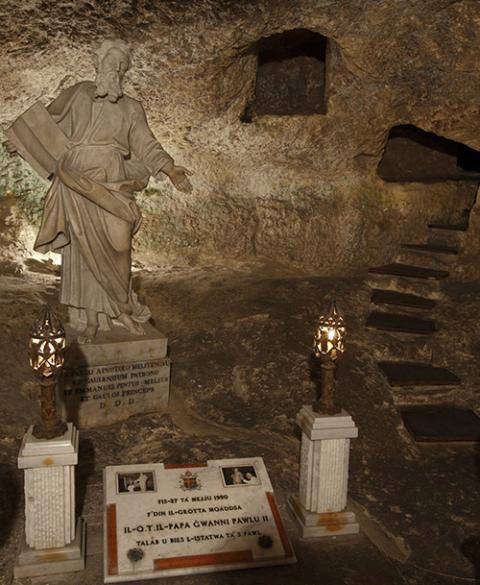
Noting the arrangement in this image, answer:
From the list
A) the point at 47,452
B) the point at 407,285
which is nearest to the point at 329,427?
the point at 47,452

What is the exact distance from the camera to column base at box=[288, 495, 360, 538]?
355cm

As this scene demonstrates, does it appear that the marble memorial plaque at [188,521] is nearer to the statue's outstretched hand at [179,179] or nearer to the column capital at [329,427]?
the column capital at [329,427]

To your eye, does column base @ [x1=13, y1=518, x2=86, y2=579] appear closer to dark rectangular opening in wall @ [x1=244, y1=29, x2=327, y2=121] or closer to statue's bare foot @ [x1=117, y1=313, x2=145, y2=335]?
statue's bare foot @ [x1=117, y1=313, x2=145, y2=335]

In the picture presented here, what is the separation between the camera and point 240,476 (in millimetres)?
3596

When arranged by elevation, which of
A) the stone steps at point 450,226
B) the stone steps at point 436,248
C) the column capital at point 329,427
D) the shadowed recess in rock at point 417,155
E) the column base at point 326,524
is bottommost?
the column base at point 326,524

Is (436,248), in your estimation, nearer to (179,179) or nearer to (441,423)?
(441,423)

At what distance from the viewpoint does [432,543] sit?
381cm

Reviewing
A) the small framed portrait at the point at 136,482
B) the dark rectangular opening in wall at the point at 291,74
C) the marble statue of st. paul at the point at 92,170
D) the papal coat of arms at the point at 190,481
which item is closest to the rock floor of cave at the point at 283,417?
the small framed portrait at the point at 136,482

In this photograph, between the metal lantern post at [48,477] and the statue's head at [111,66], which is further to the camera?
the statue's head at [111,66]

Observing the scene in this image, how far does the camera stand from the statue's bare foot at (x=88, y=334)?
4695 mm

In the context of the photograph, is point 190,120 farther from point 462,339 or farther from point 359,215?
point 462,339

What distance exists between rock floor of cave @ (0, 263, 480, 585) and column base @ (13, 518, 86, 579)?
5cm

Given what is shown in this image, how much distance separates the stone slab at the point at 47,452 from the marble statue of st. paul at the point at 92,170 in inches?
63.7

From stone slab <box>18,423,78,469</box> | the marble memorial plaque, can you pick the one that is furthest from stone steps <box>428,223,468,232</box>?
stone slab <box>18,423,78,469</box>
